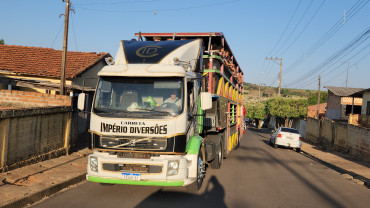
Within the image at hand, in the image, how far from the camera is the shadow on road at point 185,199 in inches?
241

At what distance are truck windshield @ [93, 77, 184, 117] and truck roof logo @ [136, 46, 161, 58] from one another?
0.93m

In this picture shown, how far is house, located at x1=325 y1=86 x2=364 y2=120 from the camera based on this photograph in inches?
1299

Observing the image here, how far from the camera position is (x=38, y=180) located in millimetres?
6984

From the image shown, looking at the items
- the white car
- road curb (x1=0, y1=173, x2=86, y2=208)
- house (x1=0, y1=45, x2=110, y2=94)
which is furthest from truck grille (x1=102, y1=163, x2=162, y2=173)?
the white car

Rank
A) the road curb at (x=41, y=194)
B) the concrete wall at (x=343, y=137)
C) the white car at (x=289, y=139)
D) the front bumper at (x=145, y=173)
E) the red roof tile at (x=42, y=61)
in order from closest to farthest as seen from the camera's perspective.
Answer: the road curb at (x=41, y=194) < the front bumper at (x=145, y=173) < the red roof tile at (x=42, y=61) < the concrete wall at (x=343, y=137) < the white car at (x=289, y=139)

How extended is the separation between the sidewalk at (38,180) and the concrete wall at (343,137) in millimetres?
15027

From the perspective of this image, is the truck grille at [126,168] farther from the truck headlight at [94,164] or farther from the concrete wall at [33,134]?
the concrete wall at [33,134]

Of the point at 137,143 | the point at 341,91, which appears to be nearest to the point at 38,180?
the point at 137,143

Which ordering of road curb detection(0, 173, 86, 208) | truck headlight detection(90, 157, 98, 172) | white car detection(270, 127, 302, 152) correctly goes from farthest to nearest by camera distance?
white car detection(270, 127, 302, 152)
truck headlight detection(90, 157, 98, 172)
road curb detection(0, 173, 86, 208)

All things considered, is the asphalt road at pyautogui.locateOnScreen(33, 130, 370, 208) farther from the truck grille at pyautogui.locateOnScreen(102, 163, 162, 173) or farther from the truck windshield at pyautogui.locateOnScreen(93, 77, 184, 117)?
the truck windshield at pyautogui.locateOnScreen(93, 77, 184, 117)

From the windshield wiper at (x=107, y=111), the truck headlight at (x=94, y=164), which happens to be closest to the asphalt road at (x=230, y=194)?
the truck headlight at (x=94, y=164)

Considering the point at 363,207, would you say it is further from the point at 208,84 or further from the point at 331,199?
the point at 208,84

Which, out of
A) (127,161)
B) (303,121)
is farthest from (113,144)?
(303,121)

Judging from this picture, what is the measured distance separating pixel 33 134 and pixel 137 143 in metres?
4.05
